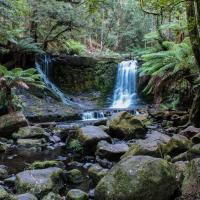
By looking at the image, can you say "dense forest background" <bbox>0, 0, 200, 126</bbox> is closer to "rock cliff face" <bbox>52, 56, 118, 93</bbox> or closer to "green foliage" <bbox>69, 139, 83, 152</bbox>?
"rock cliff face" <bbox>52, 56, 118, 93</bbox>

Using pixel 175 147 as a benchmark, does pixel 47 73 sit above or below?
above

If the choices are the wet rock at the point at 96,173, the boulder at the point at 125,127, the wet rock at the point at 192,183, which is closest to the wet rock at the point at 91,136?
the boulder at the point at 125,127

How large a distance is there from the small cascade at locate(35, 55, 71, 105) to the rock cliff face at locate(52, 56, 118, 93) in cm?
26

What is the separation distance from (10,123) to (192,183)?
624 centimetres

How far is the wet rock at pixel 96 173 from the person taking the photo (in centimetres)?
647

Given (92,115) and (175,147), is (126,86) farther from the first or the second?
(175,147)

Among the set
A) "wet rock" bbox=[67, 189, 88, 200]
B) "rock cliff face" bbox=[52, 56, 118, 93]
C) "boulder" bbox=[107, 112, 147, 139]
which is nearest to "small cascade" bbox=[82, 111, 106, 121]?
"boulder" bbox=[107, 112, 147, 139]

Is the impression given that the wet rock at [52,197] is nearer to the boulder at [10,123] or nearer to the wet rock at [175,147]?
the wet rock at [175,147]

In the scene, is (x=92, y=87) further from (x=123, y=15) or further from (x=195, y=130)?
(x=123, y=15)

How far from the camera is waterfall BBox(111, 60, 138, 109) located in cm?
1620

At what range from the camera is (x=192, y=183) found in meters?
5.06

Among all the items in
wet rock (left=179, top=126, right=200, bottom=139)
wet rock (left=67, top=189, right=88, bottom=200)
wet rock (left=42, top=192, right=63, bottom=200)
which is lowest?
wet rock (left=67, top=189, right=88, bottom=200)

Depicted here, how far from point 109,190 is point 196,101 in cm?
539

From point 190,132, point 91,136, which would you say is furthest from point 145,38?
point 91,136
